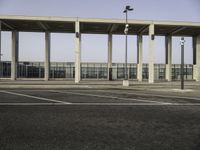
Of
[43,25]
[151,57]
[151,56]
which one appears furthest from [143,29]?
[43,25]

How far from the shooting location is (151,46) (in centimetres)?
3875

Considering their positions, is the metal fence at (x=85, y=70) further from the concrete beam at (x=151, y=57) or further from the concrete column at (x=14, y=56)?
the concrete beam at (x=151, y=57)

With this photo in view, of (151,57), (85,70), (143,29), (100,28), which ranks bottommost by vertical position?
(85,70)

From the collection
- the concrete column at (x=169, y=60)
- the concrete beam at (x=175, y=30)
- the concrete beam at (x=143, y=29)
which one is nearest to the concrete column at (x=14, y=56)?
the concrete beam at (x=143, y=29)

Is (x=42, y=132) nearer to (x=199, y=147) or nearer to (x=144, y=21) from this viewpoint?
(x=199, y=147)

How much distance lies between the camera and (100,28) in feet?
143

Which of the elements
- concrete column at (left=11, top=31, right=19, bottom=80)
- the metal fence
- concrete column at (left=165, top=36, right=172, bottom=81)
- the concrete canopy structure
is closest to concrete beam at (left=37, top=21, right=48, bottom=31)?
the concrete canopy structure

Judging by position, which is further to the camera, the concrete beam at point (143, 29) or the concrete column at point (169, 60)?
the concrete column at point (169, 60)

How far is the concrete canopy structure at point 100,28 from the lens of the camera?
3741 cm

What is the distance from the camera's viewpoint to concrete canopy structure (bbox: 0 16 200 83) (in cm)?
3741

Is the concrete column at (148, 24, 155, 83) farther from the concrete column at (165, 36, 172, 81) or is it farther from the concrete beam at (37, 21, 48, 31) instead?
the concrete beam at (37, 21, 48, 31)

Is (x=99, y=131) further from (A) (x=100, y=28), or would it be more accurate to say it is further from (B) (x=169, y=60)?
(B) (x=169, y=60)

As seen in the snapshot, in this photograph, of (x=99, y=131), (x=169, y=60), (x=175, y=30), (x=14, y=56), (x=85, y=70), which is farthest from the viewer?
(x=85, y=70)

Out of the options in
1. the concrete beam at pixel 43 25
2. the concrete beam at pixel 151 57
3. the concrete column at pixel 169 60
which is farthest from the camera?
the concrete column at pixel 169 60
